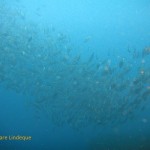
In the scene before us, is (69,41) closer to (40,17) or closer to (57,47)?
(57,47)

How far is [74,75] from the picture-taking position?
15.3 feet

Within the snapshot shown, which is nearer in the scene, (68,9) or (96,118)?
(68,9)

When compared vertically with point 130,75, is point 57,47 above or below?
above

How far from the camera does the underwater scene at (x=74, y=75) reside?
14.6 feet

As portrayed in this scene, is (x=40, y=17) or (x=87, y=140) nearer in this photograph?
(x=40, y=17)

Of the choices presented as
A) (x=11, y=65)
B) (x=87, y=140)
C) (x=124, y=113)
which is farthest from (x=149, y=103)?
(x=11, y=65)

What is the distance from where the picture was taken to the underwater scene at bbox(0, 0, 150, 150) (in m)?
4.46

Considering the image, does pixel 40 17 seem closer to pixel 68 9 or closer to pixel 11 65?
pixel 68 9

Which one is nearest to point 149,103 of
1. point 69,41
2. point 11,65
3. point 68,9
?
point 69,41

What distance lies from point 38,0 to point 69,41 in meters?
0.81

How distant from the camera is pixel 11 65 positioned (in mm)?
4590

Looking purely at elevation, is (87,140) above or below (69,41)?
below

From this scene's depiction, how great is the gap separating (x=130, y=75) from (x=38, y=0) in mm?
1946

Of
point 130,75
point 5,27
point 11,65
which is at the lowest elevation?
point 130,75
